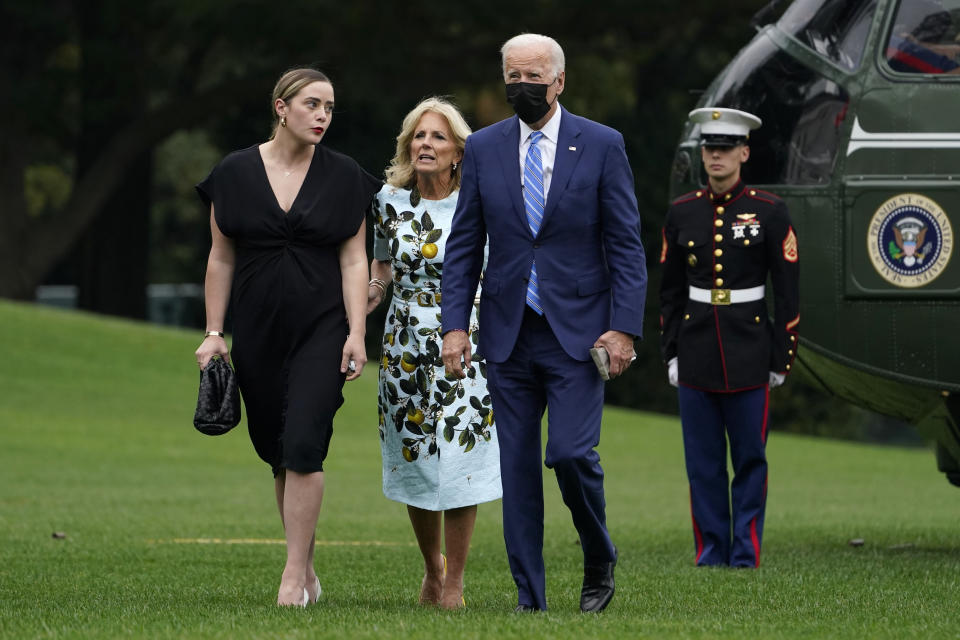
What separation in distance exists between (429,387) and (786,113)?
287 cm

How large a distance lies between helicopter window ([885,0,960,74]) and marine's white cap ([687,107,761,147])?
0.77m

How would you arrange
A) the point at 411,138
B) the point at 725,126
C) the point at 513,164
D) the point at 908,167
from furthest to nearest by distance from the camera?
the point at 725,126, the point at 908,167, the point at 411,138, the point at 513,164

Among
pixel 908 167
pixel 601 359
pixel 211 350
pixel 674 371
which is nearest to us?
pixel 601 359

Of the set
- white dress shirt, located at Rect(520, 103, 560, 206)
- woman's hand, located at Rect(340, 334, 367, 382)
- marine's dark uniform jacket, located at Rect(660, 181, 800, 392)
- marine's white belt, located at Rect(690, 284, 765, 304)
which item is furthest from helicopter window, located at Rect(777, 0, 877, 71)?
woman's hand, located at Rect(340, 334, 367, 382)

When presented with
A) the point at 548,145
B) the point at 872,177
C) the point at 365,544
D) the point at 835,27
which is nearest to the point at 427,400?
the point at 548,145

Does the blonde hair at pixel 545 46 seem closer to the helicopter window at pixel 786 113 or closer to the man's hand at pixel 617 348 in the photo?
the man's hand at pixel 617 348

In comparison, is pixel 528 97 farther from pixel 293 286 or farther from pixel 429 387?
pixel 429 387

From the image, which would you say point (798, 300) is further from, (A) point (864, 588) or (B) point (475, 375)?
(B) point (475, 375)

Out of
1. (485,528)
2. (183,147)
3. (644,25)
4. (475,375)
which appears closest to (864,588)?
(475,375)

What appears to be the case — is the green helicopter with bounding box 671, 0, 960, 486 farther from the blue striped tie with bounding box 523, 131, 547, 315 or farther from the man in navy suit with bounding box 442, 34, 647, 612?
the blue striped tie with bounding box 523, 131, 547, 315

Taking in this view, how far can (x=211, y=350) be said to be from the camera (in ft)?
21.0

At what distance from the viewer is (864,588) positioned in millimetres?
7070

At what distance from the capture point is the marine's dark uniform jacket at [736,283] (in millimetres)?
8078

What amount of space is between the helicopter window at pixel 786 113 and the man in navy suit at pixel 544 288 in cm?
261
